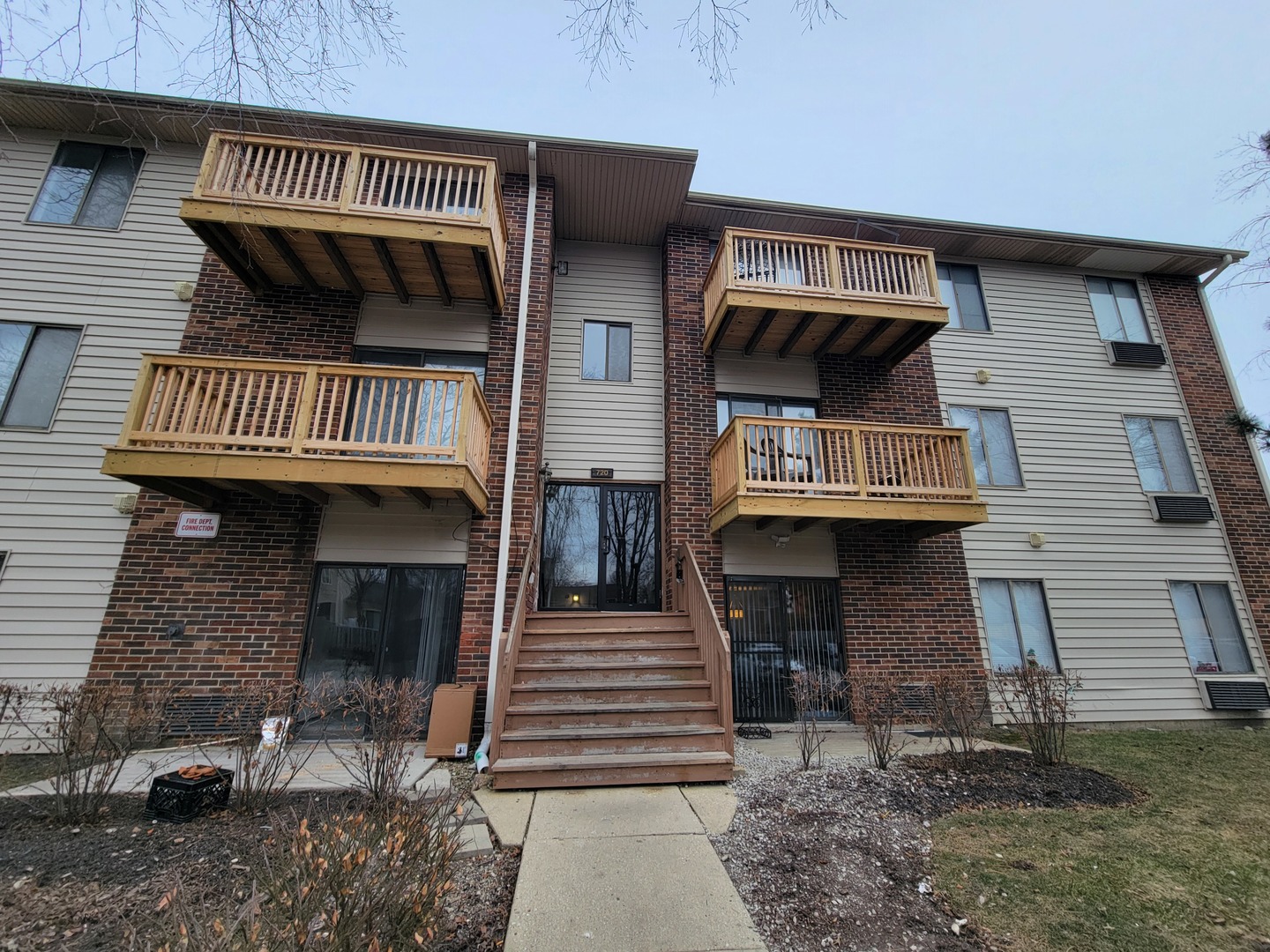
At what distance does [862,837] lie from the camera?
368 centimetres

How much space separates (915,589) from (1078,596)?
9.46 feet

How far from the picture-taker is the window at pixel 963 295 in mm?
9484

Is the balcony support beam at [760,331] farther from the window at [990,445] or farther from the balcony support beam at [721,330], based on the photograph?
the window at [990,445]

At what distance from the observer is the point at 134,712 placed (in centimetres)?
441

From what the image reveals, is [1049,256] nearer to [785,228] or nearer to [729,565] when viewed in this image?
[785,228]

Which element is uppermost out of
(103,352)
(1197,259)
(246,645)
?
(1197,259)

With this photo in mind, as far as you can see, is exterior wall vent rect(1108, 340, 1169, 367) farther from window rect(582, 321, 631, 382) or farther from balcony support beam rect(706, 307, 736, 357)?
window rect(582, 321, 631, 382)

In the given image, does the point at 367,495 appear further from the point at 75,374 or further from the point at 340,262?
the point at 75,374

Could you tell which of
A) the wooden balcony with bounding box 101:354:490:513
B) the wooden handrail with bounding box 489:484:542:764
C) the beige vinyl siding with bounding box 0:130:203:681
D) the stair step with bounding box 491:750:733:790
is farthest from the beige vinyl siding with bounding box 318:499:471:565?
the stair step with bounding box 491:750:733:790

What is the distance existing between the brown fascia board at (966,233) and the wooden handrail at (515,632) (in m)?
5.85

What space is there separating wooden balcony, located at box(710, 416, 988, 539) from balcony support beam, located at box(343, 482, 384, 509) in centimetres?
453

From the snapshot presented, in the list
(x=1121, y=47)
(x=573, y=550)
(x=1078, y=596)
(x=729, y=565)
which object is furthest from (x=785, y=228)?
(x=1078, y=596)

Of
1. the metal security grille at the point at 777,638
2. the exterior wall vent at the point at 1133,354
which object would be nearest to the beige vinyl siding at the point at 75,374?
the metal security grille at the point at 777,638

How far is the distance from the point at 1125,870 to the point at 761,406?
254 inches
